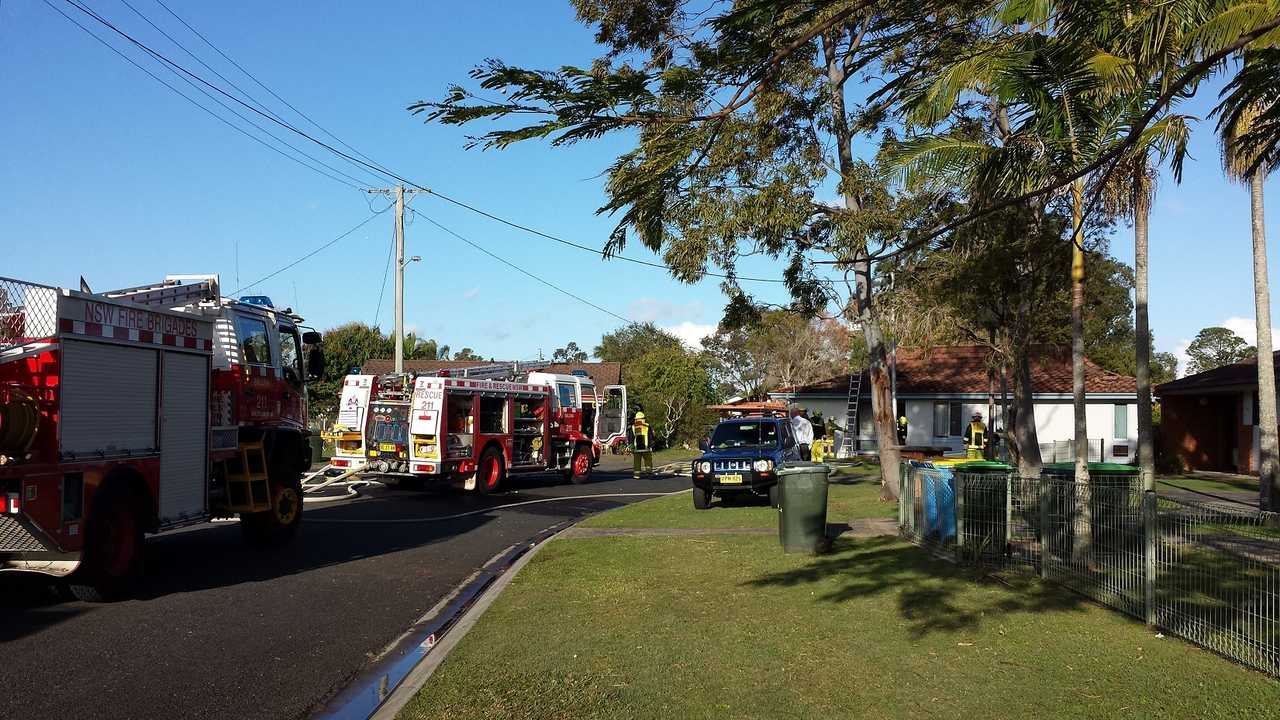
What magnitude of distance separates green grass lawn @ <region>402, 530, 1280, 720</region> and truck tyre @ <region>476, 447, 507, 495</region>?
1171 cm

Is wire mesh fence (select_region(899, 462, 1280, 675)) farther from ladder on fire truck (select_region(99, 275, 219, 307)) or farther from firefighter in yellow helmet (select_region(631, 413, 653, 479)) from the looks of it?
firefighter in yellow helmet (select_region(631, 413, 653, 479))

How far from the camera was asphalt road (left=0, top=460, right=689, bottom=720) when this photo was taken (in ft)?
21.6

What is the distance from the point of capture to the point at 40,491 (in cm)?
873

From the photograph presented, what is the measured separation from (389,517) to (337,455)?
4152mm

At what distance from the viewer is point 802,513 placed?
12344 mm

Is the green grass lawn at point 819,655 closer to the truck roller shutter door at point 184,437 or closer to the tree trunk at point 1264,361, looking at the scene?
the truck roller shutter door at point 184,437

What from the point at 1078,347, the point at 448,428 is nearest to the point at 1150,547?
the point at 1078,347

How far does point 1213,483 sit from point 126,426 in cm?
2399

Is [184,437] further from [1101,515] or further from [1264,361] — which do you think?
[1264,361]

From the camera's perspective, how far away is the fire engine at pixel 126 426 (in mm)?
8859

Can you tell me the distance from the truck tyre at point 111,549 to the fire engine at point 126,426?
14mm

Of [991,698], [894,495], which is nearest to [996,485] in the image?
[991,698]

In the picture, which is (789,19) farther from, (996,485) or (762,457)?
(762,457)

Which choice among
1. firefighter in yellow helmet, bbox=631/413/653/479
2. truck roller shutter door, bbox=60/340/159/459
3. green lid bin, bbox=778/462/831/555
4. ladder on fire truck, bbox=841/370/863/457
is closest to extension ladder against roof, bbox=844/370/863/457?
ladder on fire truck, bbox=841/370/863/457
